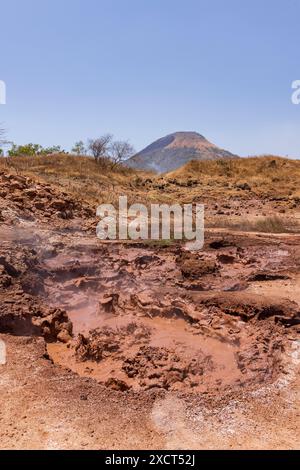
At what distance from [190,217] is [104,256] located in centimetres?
737

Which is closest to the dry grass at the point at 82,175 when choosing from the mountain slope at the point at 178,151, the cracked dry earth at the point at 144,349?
the cracked dry earth at the point at 144,349

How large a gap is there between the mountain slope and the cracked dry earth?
144ft

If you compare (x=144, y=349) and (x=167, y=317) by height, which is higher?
(x=167, y=317)

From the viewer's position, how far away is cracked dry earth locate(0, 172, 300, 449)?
11.9 ft

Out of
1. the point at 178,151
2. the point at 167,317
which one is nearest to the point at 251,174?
the point at 167,317

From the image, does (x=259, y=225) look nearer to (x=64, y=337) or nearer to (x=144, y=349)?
(x=144, y=349)

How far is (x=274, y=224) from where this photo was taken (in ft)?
44.8

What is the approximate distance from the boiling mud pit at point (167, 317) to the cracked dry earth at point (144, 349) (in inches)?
0.8

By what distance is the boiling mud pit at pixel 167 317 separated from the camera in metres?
4.65

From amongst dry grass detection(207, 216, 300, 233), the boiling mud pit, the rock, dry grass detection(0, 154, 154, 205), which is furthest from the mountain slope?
the rock

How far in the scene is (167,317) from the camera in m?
6.03

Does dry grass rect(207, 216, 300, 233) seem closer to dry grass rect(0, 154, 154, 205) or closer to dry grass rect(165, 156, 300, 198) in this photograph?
dry grass rect(0, 154, 154, 205)

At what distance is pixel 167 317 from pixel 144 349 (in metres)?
1.09

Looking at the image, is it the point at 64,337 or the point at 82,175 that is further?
the point at 82,175
